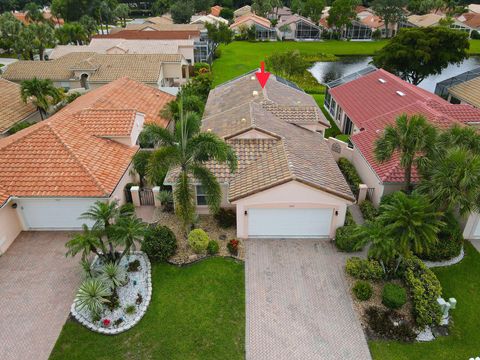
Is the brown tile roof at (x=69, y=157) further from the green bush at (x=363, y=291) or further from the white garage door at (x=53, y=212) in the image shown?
the green bush at (x=363, y=291)

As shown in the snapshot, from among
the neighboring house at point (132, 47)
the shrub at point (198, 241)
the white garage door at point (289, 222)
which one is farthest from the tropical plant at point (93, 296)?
the neighboring house at point (132, 47)

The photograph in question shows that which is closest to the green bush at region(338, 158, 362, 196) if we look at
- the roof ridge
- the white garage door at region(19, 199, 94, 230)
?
the roof ridge

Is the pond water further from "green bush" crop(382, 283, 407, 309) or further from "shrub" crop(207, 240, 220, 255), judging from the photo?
"green bush" crop(382, 283, 407, 309)

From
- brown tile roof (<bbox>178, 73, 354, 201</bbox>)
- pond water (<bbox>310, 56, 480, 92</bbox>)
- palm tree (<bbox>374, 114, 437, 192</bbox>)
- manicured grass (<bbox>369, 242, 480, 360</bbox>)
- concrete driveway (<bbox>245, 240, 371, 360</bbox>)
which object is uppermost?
palm tree (<bbox>374, 114, 437, 192</bbox>)

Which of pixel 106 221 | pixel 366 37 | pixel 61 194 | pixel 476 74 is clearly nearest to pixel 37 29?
pixel 61 194

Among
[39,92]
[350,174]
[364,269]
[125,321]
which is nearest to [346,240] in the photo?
[364,269]

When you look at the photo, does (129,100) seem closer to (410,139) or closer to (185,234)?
(185,234)
